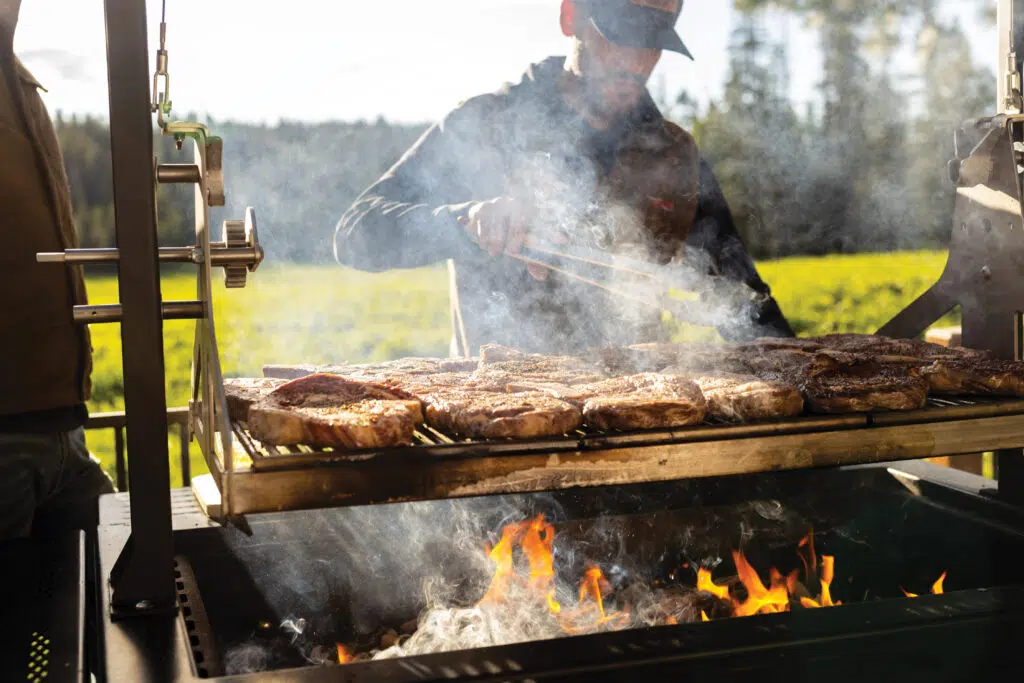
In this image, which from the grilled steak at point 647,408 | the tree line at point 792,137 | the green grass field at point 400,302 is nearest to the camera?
the grilled steak at point 647,408

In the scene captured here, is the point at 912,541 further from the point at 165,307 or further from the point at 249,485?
the point at 165,307

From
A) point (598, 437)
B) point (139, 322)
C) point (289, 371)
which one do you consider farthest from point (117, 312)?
point (598, 437)

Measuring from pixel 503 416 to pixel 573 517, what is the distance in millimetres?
1099

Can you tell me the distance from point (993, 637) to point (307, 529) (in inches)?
78.5

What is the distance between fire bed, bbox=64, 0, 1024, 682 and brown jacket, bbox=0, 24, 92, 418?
0.52 metres

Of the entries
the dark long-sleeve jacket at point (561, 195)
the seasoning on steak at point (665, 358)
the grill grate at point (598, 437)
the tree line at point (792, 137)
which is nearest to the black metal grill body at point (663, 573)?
the grill grate at point (598, 437)

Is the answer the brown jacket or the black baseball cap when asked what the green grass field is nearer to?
the black baseball cap

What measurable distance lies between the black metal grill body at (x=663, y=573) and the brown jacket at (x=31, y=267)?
530 mm

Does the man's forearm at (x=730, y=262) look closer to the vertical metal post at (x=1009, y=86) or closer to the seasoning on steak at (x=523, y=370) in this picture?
the vertical metal post at (x=1009, y=86)

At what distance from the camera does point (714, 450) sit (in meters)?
2.21

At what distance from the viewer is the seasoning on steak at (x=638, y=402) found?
7.40ft

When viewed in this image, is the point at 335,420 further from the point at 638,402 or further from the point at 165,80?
→ the point at 165,80

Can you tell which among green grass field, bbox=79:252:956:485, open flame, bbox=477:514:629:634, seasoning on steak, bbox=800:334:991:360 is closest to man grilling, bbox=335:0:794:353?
seasoning on steak, bbox=800:334:991:360

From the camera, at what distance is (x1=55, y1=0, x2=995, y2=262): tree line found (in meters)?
11.5
